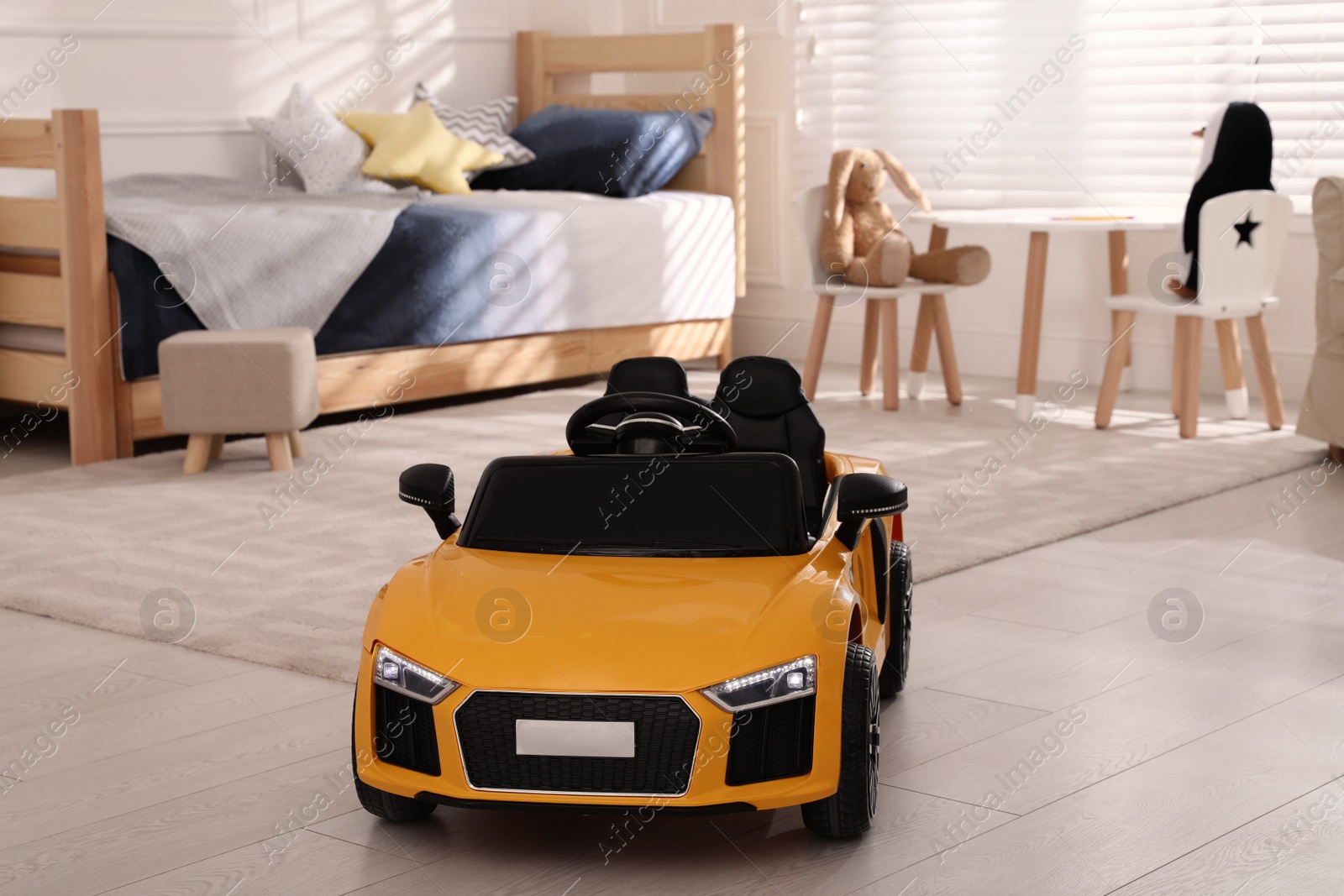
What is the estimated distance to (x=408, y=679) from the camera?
5.82 ft

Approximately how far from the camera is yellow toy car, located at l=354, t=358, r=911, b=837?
171 cm

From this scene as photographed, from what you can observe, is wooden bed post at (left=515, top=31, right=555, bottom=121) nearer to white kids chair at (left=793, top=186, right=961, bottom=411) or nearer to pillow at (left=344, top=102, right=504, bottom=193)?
pillow at (left=344, top=102, right=504, bottom=193)

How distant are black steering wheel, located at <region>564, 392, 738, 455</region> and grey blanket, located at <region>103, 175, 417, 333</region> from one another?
2615 millimetres

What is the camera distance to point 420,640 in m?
1.80

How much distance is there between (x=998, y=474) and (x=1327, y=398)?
0.93 m

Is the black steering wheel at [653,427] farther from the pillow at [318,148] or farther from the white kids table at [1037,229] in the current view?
the pillow at [318,148]

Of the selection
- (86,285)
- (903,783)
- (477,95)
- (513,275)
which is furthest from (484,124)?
(903,783)

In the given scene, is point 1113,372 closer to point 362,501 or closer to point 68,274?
point 362,501

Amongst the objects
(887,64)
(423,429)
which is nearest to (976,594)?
(423,429)

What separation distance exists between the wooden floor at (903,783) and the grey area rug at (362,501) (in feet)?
0.68

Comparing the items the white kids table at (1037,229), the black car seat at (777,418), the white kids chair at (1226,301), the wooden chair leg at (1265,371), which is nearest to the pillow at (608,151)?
the white kids table at (1037,229)

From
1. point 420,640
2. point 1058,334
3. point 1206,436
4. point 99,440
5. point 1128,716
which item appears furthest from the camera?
point 1058,334

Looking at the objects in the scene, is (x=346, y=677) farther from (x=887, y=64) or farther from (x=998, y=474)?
(x=887, y=64)

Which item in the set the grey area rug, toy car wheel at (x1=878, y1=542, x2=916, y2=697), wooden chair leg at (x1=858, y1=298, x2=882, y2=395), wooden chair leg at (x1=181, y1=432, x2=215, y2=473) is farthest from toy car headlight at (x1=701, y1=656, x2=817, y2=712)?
wooden chair leg at (x1=858, y1=298, x2=882, y2=395)
